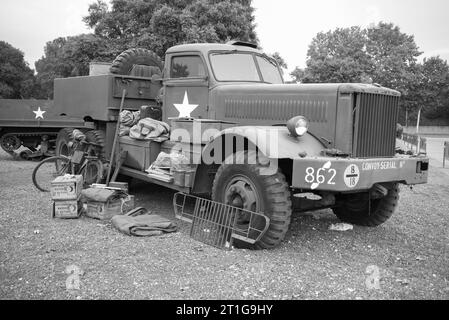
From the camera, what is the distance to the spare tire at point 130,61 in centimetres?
740

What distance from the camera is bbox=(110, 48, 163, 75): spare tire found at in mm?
7402

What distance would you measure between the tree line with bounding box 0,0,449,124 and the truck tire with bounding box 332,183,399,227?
9.69m

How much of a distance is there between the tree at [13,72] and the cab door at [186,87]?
3248 cm

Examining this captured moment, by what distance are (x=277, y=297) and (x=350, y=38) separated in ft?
106

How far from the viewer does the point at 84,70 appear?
691 inches

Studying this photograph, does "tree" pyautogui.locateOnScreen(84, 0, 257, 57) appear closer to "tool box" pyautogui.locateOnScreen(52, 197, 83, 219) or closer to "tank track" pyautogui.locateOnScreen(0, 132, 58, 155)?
"tank track" pyautogui.locateOnScreen(0, 132, 58, 155)

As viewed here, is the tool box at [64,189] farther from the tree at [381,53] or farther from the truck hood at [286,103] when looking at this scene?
the tree at [381,53]

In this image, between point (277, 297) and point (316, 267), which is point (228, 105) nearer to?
point (316, 267)

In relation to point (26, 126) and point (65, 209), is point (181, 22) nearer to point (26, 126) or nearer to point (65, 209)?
point (26, 126)

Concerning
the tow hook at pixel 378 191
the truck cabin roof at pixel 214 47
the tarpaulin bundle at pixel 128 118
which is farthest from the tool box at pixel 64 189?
the tow hook at pixel 378 191

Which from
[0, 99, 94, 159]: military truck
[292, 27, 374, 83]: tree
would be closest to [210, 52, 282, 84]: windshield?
[0, 99, 94, 159]: military truck

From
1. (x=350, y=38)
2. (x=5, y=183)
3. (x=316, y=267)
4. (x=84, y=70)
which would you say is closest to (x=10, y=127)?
(x=5, y=183)
